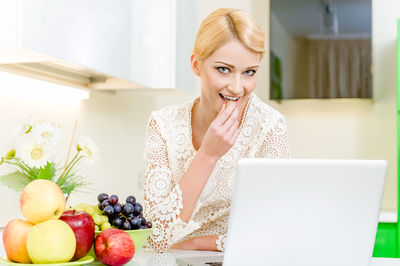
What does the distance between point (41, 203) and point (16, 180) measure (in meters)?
0.21

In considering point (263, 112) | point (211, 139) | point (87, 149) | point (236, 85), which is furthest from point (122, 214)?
point (263, 112)

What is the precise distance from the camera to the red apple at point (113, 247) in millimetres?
1087

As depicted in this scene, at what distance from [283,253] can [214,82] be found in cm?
68

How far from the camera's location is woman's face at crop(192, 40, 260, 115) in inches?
62.1

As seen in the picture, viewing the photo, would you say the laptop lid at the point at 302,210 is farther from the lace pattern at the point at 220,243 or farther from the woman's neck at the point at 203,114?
the woman's neck at the point at 203,114

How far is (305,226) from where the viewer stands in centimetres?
103

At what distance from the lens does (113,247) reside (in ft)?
3.56

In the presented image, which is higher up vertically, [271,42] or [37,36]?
[271,42]

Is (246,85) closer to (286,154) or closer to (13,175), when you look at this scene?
(286,154)

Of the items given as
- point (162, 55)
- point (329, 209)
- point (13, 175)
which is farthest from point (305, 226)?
point (162, 55)

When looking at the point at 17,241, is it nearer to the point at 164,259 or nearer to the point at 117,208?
the point at 117,208

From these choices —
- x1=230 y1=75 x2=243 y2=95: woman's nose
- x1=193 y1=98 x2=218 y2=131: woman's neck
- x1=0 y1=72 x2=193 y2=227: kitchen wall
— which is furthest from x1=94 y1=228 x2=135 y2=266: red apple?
x1=0 y1=72 x2=193 y2=227: kitchen wall

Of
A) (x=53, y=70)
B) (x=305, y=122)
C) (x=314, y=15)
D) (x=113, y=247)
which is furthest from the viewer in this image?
(x=305, y=122)

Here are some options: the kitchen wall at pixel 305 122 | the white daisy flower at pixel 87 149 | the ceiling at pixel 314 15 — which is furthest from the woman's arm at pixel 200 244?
the ceiling at pixel 314 15
